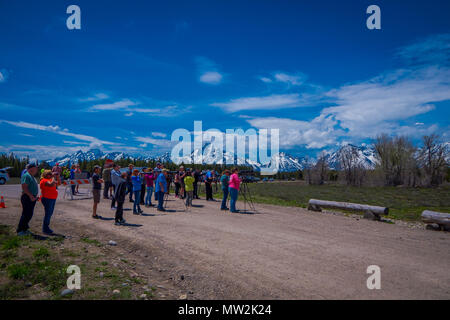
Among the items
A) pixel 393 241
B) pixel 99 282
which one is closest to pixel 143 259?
pixel 99 282

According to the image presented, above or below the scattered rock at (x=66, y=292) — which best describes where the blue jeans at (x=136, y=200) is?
above

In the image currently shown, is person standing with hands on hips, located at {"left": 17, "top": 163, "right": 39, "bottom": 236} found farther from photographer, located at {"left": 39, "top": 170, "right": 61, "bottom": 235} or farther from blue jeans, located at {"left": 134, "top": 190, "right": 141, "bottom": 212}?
blue jeans, located at {"left": 134, "top": 190, "right": 141, "bottom": 212}

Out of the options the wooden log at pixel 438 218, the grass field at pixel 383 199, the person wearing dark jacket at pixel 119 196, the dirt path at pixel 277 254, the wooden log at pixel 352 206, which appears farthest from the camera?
the grass field at pixel 383 199

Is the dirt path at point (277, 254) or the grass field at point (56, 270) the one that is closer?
the grass field at point (56, 270)

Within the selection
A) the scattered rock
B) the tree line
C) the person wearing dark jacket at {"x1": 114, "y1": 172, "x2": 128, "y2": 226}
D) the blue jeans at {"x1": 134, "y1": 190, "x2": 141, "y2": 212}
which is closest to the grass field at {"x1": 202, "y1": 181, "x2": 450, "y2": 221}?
the blue jeans at {"x1": 134, "y1": 190, "x2": 141, "y2": 212}

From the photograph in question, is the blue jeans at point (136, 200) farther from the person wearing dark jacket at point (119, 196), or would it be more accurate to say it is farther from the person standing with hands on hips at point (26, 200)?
the person standing with hands on hips at point (26, 200)

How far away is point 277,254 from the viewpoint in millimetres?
7297

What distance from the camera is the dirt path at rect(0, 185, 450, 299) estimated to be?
5.25m

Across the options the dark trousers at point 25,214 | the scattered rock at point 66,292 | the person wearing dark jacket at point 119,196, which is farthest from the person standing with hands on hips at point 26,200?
the scattered rock at point 66,292

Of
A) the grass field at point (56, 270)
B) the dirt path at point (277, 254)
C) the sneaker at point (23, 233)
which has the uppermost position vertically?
the sneaker at point (23, 233)

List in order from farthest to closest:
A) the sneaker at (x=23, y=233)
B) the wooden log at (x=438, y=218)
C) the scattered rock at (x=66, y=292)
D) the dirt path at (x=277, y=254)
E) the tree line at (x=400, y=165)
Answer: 1. the tree line at (x=400, y=165)
2. the wooden log at (x=438, y=218)
3. the sneaker at (x=23, y=233)
4. the dirt path at (x=277, y=254)
5. the scattered rock at (x=66, y=292)

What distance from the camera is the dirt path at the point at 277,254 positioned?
5.25 m

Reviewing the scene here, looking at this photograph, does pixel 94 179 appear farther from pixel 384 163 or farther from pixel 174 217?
pixel 384 163
